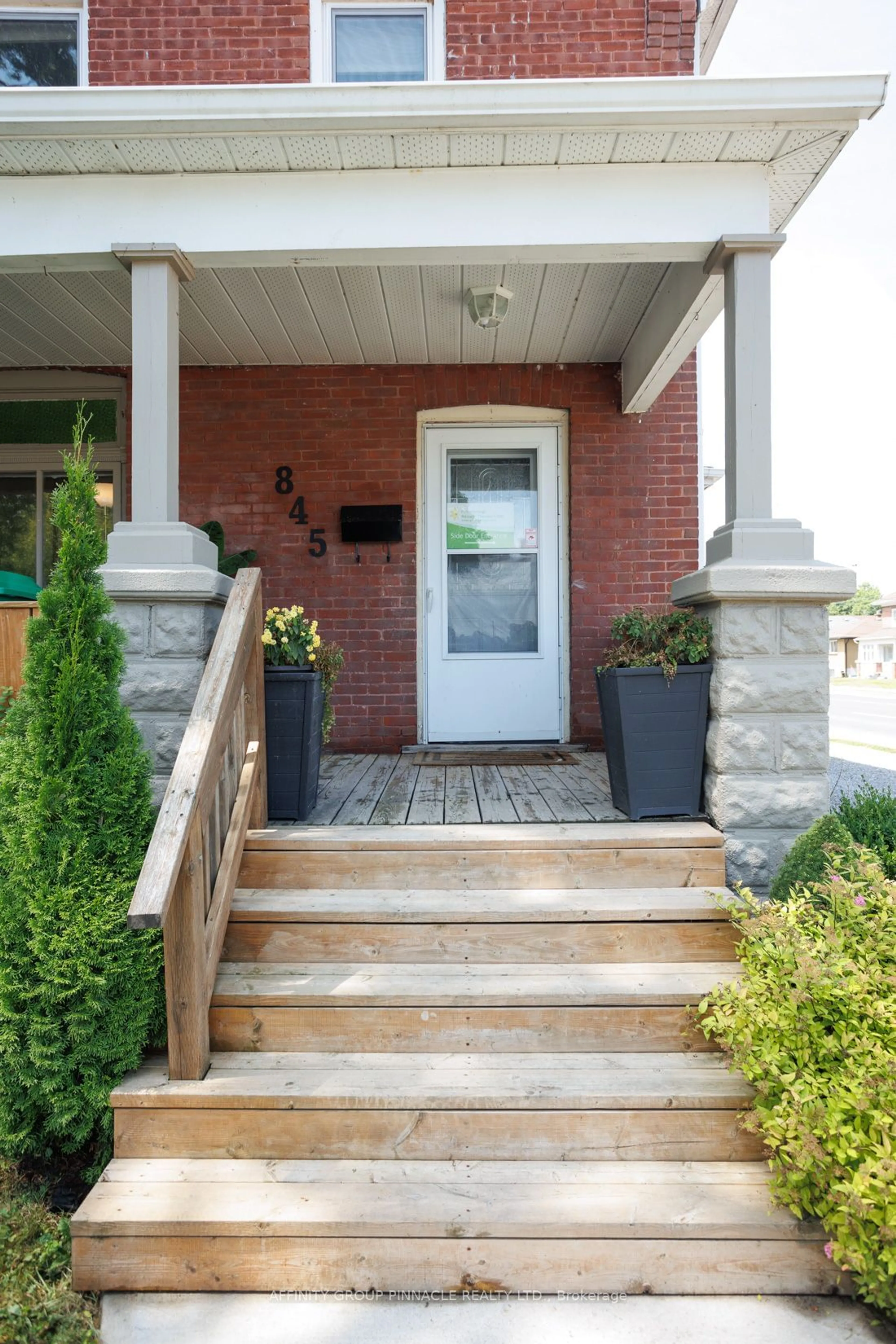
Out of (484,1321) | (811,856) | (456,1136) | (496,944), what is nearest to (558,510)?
(811,856)

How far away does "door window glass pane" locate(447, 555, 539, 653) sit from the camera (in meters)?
5.14

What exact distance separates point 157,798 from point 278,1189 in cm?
150

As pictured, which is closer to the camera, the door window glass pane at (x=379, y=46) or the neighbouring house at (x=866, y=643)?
the door window glass pane at (x=379, y=46)

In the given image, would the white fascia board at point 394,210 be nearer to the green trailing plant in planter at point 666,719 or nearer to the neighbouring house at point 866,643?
the green trailing plant in planter at point 666,719

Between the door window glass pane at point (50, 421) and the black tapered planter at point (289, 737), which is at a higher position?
the door window glass pane at point (50, 421)

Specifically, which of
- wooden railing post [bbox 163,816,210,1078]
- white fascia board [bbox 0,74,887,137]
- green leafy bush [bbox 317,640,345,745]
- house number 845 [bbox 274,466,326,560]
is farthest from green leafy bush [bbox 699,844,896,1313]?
house number 845 [bbox 274,466,326,560]

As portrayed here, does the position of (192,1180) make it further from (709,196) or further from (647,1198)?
(709,196)

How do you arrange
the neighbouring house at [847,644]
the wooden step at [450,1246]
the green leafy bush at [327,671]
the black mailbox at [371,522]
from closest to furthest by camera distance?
the wooden step at [450,1246], the green leafy bush at [327,671], the black mailbox at [371,522], the neighbouring house at [847,644]

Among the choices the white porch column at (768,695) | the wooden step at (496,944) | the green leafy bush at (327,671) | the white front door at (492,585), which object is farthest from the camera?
the white front door at (492,585)

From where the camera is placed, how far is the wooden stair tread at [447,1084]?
2.16 meters

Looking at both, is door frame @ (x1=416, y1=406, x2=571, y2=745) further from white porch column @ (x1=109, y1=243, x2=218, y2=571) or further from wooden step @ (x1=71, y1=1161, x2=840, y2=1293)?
wooden step @ (x1=71, y1=1161, x2=840, y2=1293)

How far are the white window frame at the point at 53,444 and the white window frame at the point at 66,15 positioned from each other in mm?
1607

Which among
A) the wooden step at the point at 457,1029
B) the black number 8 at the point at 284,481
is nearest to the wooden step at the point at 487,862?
the wooden step at the point at 457,1029

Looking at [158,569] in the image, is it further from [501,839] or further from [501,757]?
[501,757]
